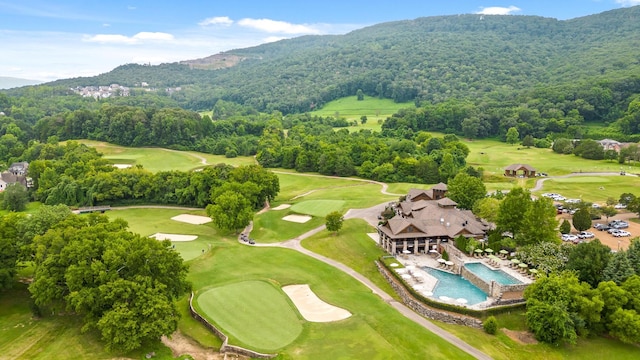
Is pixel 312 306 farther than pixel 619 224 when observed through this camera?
No

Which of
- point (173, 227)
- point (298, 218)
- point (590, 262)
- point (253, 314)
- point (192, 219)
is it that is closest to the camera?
point (253, 314)

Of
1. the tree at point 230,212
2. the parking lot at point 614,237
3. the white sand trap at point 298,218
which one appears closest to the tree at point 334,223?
the white sand trap at point 298,218

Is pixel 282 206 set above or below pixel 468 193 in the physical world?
below

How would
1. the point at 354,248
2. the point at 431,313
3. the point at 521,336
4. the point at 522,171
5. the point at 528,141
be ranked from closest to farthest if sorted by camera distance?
the point at 521,336
the point at 431,313
the point at 354,248
the point at 522,171
the point at 528,141

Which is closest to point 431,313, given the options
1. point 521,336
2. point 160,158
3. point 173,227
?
point 521,336

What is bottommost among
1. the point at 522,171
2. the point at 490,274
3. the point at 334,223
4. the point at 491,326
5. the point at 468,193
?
the point at 491,326

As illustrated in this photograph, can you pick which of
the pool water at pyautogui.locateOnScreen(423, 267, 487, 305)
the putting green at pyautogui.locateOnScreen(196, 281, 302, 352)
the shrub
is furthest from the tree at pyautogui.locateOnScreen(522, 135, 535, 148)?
the putting green at pyautogui.locateOnScreen(196, 281, 302, 352)

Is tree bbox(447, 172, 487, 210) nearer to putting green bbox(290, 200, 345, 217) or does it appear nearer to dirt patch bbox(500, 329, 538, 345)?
putting green bbox(290, 200, 345, 217)

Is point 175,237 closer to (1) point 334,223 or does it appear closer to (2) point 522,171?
(1) point 334,223
